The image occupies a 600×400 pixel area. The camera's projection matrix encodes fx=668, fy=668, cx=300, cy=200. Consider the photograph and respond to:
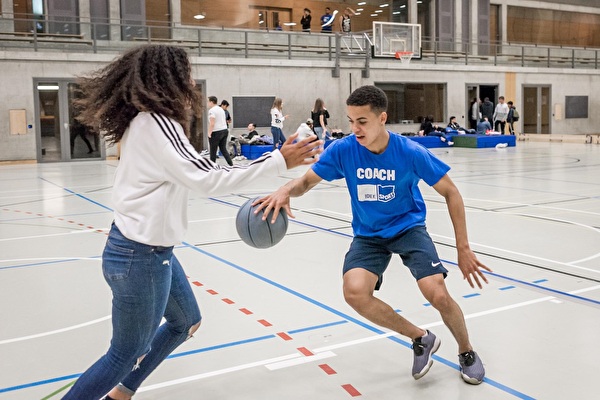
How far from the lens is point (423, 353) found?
3645 mm

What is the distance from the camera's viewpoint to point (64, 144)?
67.9 feet

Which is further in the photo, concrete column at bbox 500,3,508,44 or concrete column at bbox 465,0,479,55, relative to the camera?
concrete column at bbox 500,3,508,44

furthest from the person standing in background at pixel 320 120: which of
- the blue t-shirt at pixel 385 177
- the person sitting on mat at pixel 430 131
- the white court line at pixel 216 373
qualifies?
the white court line at pixel 216 373

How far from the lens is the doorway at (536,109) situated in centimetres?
3203

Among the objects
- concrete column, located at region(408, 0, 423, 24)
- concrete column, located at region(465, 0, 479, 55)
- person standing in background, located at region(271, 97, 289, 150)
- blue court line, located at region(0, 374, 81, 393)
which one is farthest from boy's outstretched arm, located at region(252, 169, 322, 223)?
concrete column, located at region(465, 0, 479, 55)

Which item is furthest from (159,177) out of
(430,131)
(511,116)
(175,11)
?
(511,116)

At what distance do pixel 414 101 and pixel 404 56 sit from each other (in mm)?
2653

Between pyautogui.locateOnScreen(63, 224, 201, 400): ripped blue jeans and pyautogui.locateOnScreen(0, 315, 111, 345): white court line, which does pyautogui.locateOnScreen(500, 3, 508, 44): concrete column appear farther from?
pyautogui.locateOnScreen(63, 224, 201, 400): ripped blue jeans

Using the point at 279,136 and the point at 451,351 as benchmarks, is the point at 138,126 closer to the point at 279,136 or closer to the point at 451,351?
the point at 451,351

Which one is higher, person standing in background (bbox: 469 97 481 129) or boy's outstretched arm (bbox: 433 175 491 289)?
person standing in background (bbox: 469 97 481 129)

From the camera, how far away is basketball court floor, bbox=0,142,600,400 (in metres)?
3.57

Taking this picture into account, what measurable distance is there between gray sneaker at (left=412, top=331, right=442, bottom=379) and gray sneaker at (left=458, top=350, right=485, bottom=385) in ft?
0.55

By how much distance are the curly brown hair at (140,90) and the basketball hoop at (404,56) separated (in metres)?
24.1

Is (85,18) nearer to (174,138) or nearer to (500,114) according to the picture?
(500,114)
